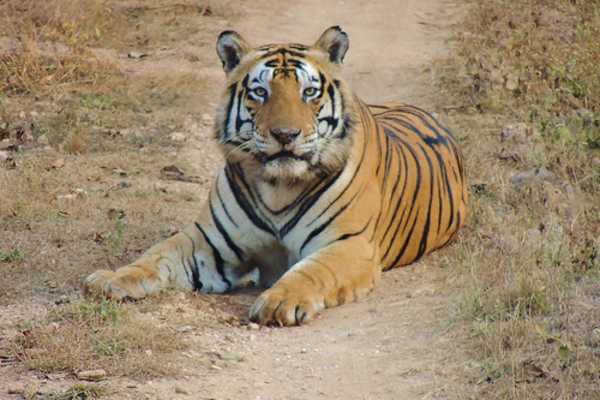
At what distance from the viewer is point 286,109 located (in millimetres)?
5965

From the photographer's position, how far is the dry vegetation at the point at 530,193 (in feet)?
15.5

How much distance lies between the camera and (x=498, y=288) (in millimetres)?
5332

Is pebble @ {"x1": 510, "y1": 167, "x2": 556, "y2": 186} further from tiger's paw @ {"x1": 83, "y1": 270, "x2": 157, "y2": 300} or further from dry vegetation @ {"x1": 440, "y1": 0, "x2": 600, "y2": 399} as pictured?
tiger's paw @ {"x1": 83, "y1": 270, "x2": 157, "y2": 300}

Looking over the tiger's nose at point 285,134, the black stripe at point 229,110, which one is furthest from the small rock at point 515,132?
the tiger's nose at point 285,134

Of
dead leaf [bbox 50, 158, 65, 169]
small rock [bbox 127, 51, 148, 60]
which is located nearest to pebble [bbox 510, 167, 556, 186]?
dead leaf [bbox 50, 158, 65, 169]

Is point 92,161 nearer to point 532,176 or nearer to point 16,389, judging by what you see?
point 532,176

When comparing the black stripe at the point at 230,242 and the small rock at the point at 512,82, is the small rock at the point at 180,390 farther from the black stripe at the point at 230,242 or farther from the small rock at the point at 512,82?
the small rock at the point at 512,82

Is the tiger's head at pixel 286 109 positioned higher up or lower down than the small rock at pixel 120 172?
higher up

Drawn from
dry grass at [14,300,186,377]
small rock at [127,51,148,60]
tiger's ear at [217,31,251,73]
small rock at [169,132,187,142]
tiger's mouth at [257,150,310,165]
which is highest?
tiger's ear at [217,31,251,73]

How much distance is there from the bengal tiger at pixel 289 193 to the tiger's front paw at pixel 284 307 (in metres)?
0.11

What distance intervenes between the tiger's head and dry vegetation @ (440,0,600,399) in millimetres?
871

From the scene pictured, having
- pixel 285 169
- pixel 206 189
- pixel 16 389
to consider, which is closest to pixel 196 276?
pixel 285 169

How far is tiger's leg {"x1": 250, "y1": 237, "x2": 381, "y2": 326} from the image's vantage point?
555 centimetres

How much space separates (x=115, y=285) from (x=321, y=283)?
0.89 metres
